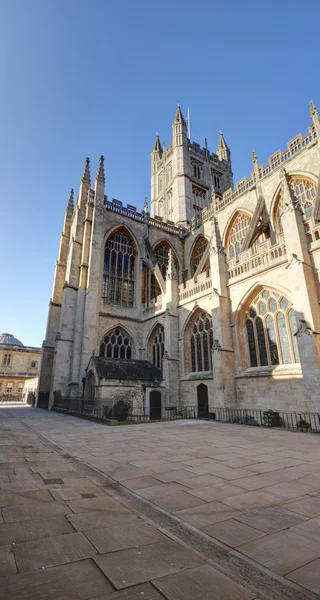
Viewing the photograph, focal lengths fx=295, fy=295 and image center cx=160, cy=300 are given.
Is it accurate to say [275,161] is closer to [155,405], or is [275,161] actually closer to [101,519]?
[155,405]

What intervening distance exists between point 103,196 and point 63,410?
1871 centimetres

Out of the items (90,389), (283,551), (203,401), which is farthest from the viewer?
(90,389)

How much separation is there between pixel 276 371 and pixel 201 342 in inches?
251

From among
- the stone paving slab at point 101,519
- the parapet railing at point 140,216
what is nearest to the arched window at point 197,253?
the parapet railing at point 140,216

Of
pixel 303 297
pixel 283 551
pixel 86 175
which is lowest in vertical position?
pixel 283 551

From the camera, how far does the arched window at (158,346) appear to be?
24484 millimetres

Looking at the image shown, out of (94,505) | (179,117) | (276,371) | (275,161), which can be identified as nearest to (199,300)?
(276,371)

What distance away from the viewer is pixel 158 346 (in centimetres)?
2503

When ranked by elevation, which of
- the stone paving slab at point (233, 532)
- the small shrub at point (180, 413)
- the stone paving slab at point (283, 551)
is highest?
the small shrub at point (180, 413)

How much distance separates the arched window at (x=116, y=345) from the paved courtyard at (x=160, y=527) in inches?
719

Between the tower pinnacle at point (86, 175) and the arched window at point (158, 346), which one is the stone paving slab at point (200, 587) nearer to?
the arched window at point (158, 346)

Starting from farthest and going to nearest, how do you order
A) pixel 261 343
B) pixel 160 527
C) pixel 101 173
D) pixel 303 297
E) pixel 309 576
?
pixel 101 173
pixel 261 343
pixel 303 297
pixel 160 527
pixel 309 576

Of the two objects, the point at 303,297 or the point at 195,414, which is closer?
the point at 303,297

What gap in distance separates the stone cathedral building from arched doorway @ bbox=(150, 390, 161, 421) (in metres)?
0.07
